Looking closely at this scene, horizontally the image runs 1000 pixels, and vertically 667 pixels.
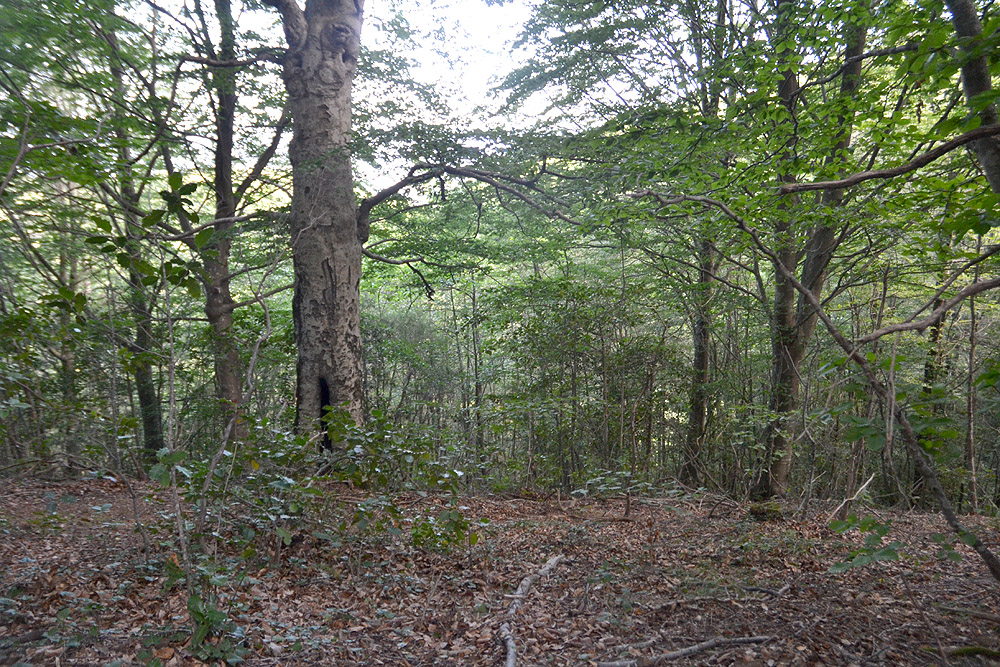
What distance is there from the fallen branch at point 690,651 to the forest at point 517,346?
0.02 metres

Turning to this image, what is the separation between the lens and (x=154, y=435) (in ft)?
33.4

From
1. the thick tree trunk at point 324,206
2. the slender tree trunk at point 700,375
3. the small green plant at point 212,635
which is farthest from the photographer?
the slender tree trunk at point 700,375

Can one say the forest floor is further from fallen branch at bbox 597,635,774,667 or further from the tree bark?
the tree bark

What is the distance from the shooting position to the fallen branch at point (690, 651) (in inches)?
123

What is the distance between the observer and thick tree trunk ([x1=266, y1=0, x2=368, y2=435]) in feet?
21.1

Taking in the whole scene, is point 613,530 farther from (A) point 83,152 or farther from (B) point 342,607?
(A) point 83,152

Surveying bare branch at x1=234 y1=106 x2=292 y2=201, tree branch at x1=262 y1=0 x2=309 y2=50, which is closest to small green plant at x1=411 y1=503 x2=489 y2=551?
tree branch at x1=262 y1=0 x2=309 y2=50

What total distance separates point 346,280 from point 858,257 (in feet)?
21.9

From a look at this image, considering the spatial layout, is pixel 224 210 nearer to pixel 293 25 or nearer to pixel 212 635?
pixel 293 25

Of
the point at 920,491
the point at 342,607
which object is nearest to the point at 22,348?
the point at 342,607

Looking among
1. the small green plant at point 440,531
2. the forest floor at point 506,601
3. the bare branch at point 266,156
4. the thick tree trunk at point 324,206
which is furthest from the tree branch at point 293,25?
the small green plant at point 440,531

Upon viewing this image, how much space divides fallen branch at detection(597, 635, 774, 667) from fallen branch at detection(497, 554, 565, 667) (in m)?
0.50

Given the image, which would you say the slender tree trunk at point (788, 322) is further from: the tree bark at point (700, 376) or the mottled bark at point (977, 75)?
the mottled bark at point (977, 75)

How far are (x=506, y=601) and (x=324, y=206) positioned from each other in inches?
189
